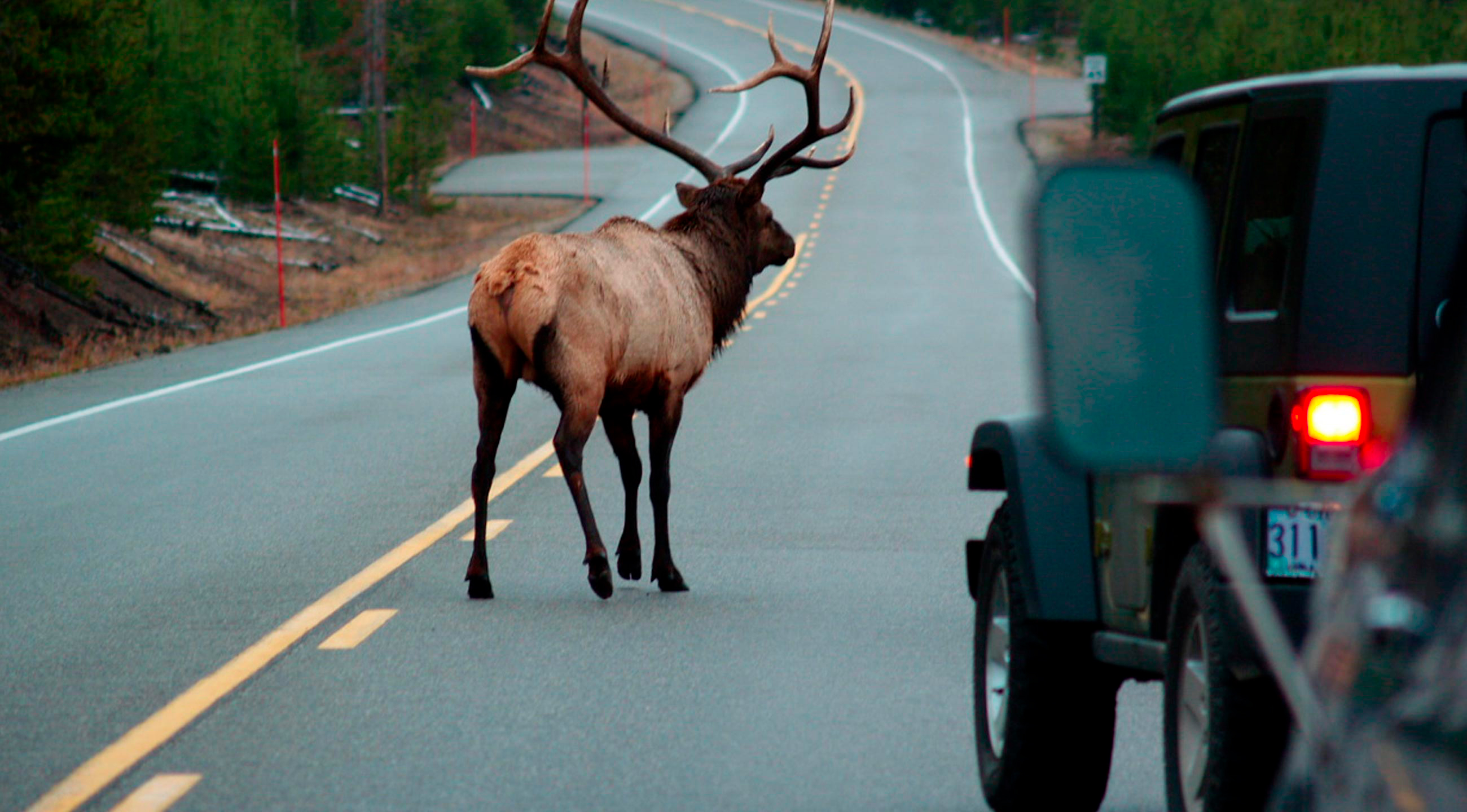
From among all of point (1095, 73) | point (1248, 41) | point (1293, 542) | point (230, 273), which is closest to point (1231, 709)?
point (1293, 542)

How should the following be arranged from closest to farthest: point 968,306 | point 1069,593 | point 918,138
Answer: point 1069,593, point 968,306, point 918,138

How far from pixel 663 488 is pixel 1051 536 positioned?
163 inches

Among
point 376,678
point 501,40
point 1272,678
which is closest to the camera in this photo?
point 1272,678

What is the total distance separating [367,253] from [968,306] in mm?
16747

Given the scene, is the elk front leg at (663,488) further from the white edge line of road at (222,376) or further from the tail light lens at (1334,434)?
the white edge line of road at (222,376)

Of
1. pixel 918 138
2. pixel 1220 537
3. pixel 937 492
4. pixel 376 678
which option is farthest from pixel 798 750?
pixel 918 138

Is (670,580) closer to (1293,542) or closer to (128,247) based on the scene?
(1293,542)

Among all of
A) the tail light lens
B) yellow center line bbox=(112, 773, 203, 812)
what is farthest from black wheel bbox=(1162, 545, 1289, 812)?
yellow center line bbox=(112, 773, 203, 812)

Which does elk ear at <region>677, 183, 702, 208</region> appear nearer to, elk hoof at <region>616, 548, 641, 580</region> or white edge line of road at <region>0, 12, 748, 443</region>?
elk hoof at <region>616, 548, 641, 580</region>

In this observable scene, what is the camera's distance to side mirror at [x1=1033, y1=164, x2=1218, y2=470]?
2771mm

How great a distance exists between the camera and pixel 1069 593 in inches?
211

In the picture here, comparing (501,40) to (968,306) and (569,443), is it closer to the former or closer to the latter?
(968,306)

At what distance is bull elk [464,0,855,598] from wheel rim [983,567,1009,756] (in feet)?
10.6

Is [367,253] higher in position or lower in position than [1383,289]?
lower
